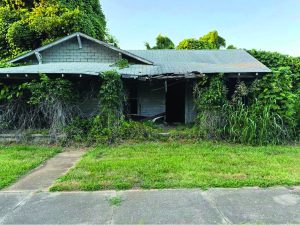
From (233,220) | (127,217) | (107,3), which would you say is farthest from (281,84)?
(107,3)

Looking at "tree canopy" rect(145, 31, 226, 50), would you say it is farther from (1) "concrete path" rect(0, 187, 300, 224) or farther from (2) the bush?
(1) "concrete path" rect(0, 187, 300, 224)

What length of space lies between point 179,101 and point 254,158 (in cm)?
684

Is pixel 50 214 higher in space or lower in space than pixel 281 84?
lower

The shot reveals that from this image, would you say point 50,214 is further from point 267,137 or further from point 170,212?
point 267,137

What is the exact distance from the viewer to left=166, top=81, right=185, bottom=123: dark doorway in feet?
43.4

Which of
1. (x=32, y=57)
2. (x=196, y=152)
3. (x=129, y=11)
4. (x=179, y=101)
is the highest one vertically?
(x=129, y=11)

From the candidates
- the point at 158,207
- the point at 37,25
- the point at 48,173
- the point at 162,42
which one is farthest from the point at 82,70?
the point at 162,42

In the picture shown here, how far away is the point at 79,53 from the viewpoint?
41.7ft

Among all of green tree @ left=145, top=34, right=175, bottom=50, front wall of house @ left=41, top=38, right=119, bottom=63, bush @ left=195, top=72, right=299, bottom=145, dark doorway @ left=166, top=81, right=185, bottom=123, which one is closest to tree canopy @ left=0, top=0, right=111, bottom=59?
front wall of house @ left=41, top=38, right=119, bottom=63

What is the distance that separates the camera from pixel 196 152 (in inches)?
302

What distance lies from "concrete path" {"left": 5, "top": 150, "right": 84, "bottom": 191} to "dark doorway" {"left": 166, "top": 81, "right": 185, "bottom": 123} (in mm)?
6502

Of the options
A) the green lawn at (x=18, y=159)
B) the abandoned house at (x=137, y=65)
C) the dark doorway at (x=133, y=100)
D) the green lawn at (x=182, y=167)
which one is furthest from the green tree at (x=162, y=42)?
the green lawn at (x=18, y=159)

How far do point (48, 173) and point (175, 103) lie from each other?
8.70 m

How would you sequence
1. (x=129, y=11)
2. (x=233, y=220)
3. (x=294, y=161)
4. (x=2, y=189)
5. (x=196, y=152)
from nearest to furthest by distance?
(x=233, y=220) < (x=2, y=189) < (x=294, y=161) < (x=196, y=152) < (x=129, y=11)
